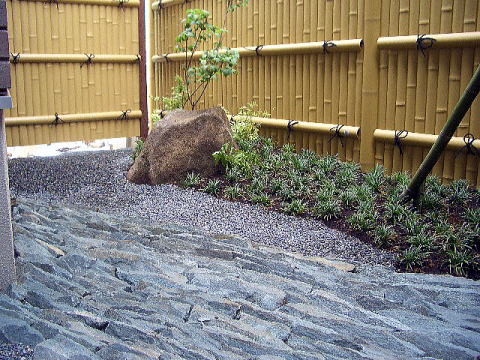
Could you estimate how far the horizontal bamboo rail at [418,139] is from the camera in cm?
480

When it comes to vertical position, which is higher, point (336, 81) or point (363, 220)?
point (336, 81)

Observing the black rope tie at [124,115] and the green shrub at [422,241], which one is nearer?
the green shrub at [422,241]

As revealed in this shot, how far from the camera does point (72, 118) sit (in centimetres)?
823

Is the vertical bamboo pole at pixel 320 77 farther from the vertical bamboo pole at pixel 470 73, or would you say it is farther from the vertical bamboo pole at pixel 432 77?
the vertical bamboo pole at pixel 470 73

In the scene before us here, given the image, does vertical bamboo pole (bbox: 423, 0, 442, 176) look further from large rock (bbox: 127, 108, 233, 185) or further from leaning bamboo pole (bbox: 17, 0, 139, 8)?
leaning bamboo pole (bbox: 17, 0, 139, 8)

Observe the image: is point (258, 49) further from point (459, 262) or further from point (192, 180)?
point (459, 262)

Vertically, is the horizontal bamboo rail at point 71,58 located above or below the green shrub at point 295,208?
above

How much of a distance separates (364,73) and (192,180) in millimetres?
1978

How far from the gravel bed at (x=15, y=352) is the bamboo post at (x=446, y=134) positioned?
3013 mm

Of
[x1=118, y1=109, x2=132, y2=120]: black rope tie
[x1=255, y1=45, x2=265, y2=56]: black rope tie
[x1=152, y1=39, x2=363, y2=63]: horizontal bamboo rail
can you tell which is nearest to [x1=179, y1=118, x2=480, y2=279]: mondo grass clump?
Answer: [x1=152, y1=39, x2=363, y2=63]: horizontal bamboo rail

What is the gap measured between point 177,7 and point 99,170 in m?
3.19

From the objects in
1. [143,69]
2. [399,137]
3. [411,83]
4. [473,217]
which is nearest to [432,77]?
[411,83]

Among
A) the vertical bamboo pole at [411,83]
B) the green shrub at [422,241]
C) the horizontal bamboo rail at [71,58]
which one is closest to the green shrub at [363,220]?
the green shrub at [422,241]

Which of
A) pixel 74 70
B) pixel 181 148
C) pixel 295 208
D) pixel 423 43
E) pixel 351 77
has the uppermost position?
pixel 423 43
